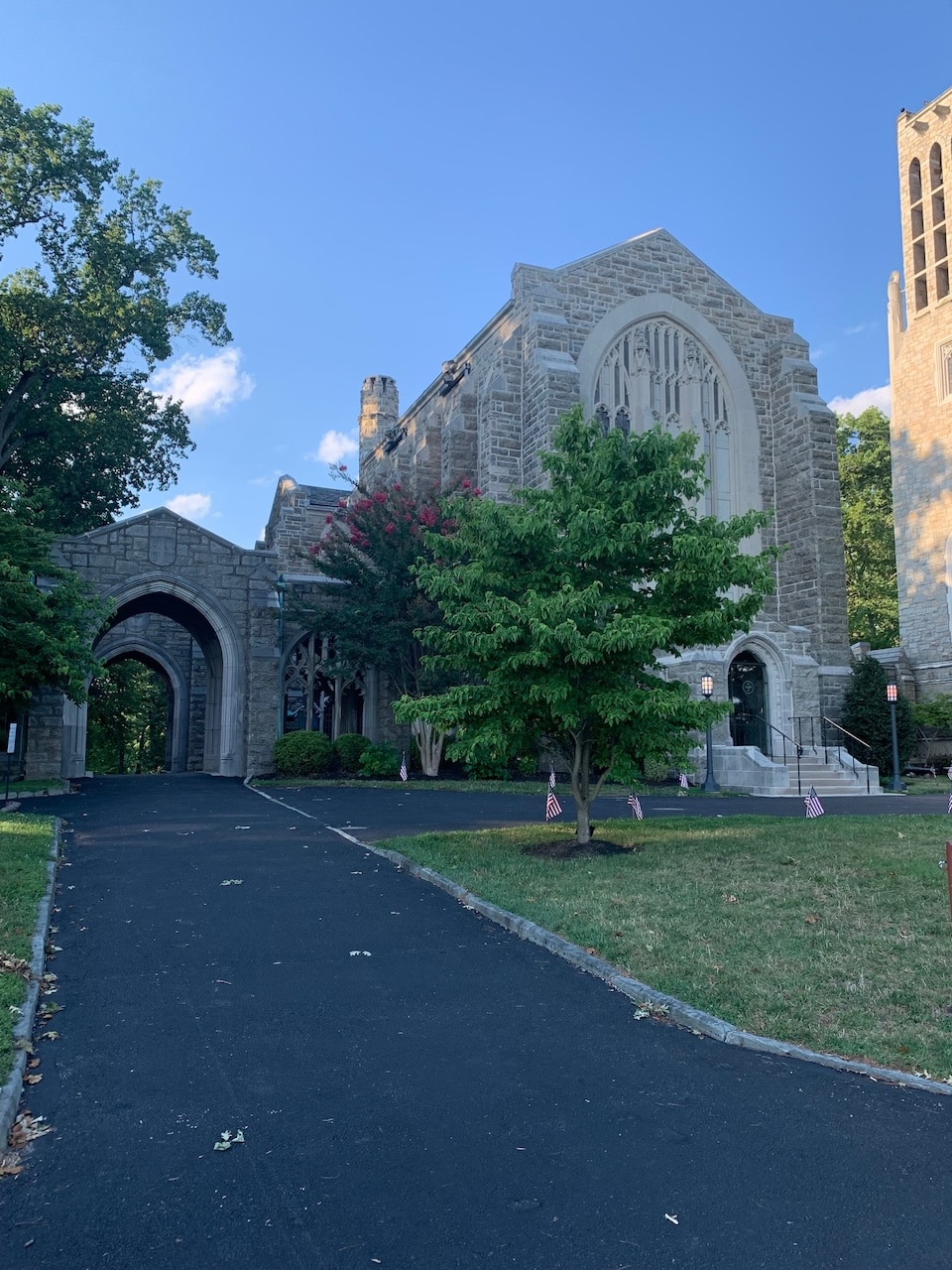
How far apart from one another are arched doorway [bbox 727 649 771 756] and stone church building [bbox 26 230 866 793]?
40mm

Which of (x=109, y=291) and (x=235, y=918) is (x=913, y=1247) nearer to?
(x=235, y=918)

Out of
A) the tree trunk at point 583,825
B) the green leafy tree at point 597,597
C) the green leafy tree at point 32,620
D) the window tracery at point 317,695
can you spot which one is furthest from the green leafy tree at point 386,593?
the tree trunk at point 583,825

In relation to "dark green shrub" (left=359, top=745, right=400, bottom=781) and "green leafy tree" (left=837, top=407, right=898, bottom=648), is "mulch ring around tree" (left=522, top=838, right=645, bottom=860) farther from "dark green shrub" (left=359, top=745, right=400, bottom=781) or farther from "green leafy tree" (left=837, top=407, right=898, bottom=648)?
"green leafy tree" (left=837, top=407, right=898, bottom=648)

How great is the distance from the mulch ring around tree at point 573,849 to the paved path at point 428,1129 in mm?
3314

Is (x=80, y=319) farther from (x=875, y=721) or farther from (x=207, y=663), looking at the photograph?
(x=875, y=721)

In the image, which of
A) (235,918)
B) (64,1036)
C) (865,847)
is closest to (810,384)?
(865,847)

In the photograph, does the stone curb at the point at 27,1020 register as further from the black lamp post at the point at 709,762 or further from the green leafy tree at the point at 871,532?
the green leafy tree at the point at 871,532

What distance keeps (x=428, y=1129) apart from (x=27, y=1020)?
2.25 metres

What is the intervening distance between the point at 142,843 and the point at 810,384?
22.7m

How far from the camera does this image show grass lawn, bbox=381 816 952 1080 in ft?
15.7

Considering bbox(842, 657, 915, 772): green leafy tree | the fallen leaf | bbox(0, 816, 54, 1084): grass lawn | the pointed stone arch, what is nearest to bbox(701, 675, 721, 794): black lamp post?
bbox(842, 657, 915, 772): green leafy tree

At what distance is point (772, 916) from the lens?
22.5 ft

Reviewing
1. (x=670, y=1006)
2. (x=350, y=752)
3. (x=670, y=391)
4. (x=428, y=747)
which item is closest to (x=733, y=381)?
(x=670, y=391)

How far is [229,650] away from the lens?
22.3m
